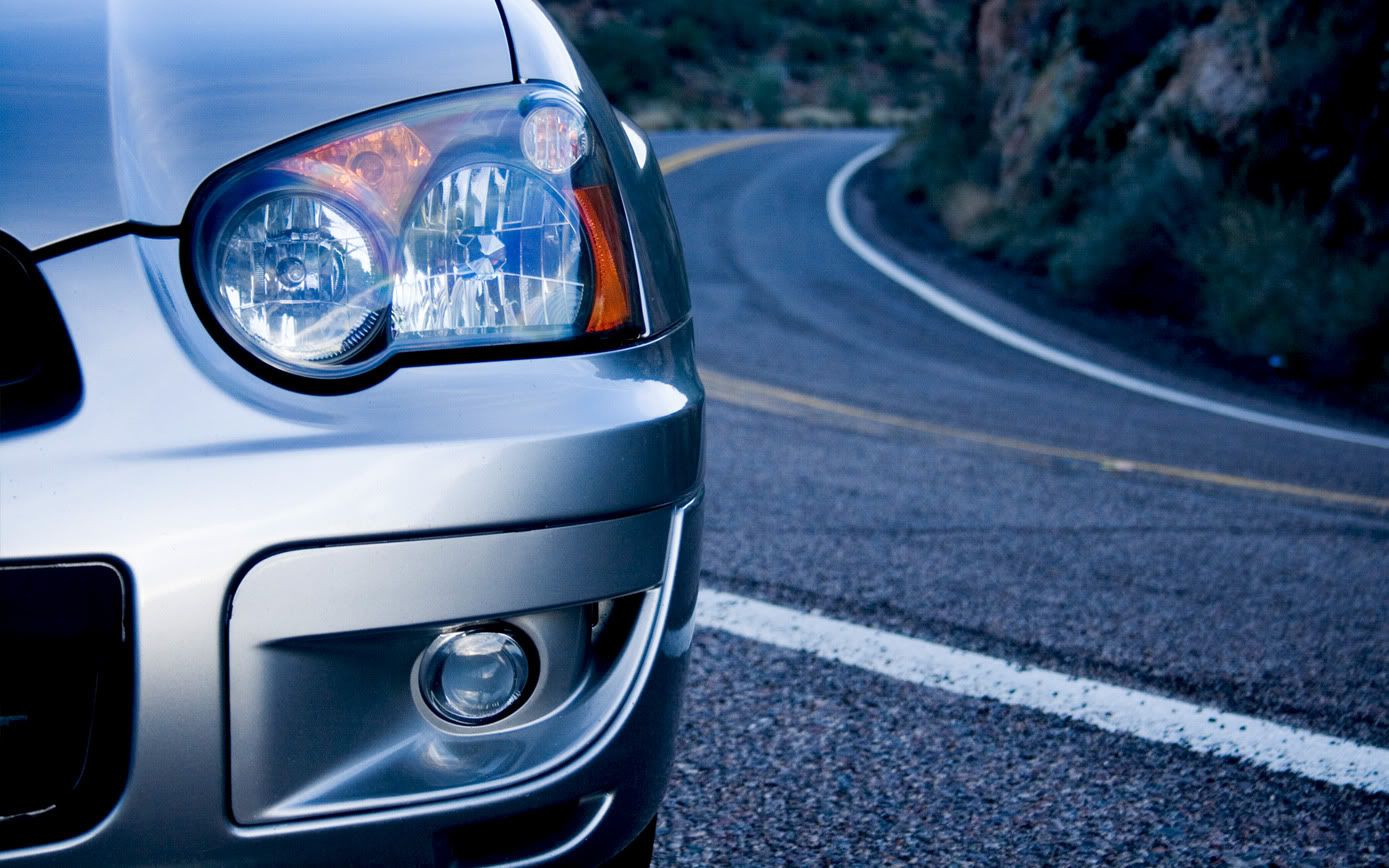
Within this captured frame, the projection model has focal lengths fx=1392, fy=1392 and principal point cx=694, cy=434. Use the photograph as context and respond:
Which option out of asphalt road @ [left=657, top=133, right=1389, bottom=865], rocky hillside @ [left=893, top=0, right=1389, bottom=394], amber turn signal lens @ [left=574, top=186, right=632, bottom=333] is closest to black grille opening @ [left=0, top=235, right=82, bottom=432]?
amber turn signal lens @ [left=574, top=186, right=632, bottom=333]

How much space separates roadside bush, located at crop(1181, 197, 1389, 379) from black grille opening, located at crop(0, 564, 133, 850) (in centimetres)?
905

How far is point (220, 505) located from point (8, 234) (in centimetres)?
34

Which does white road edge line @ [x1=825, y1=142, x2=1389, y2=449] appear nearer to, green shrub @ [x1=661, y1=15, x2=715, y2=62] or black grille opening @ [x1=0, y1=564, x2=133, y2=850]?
black grille opening @ [x1=0, y1=564, x2=133, y2=850]

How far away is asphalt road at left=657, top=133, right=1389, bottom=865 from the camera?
227cm

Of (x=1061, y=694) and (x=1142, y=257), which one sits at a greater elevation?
(x=1061, y=694)

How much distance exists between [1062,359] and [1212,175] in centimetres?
427

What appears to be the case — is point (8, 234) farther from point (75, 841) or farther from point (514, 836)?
point (514, 836)

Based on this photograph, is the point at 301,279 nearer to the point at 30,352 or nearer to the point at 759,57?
the point at 30,352

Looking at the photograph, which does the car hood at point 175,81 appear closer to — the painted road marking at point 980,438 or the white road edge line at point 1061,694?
the white road edge line at point 1061,694

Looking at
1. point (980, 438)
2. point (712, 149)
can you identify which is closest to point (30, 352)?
point (980, 438)

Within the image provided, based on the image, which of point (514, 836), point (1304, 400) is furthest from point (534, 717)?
point (1304, 400)

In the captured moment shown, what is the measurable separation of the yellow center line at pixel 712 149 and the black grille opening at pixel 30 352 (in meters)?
19.5

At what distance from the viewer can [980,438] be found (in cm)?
598

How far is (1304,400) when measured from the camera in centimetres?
856
